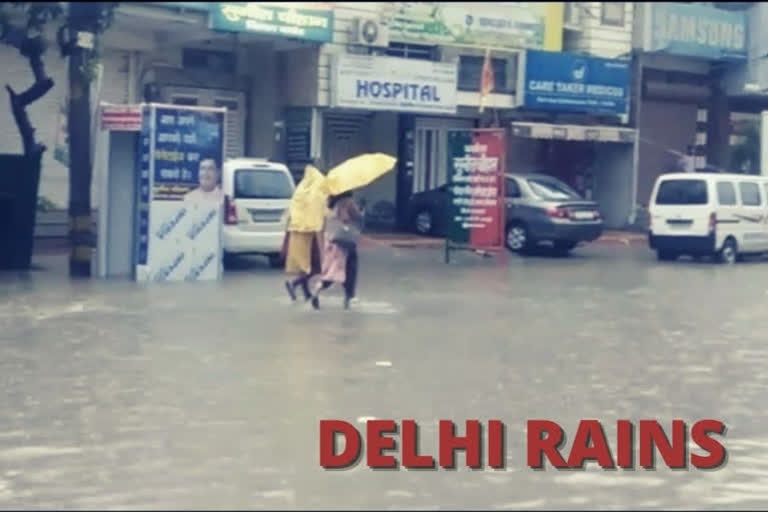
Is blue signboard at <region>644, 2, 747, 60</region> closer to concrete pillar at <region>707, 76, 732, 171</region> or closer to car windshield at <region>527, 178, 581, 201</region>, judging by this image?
concrete pillar at <region>707, 76, 732, 171</region>

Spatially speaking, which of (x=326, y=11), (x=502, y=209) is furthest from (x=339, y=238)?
(x=326, y=11)

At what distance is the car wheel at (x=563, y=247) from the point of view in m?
25.4

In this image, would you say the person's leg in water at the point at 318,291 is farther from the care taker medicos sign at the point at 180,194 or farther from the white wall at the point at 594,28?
the white wall at the point at 594,28

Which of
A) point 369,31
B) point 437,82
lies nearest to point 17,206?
point 437,82

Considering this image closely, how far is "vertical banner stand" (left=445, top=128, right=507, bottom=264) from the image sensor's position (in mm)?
23062

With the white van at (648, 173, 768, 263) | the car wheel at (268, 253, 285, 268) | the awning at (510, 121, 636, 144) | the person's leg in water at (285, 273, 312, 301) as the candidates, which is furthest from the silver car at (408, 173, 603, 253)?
the person's leg in water at (285, 273, 312, 301)

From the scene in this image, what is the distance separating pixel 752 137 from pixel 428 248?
15883 mm

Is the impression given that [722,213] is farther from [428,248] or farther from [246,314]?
[246,314]

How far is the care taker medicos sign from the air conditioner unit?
1087cm

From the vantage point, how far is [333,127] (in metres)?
26.2

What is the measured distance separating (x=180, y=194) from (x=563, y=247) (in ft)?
32.0

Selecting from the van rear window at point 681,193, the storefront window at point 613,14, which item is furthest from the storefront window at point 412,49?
the van rear window at point 681,193

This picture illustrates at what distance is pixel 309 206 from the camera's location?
15141 mm

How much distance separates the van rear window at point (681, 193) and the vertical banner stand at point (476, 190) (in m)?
2.54
